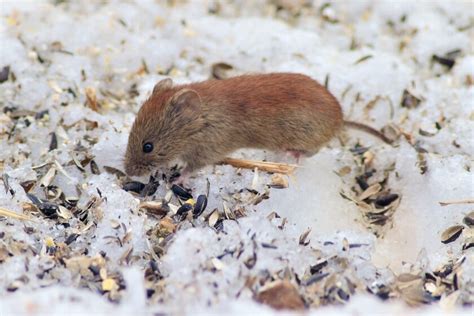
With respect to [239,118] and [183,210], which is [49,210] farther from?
[239,118]

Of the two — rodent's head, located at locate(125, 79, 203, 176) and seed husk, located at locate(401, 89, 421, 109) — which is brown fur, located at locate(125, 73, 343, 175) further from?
seed husk, located at locate(401, 89, 421, 109)

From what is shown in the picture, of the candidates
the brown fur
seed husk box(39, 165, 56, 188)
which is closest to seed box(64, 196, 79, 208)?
seed husk box(39, 165, 56, 188)

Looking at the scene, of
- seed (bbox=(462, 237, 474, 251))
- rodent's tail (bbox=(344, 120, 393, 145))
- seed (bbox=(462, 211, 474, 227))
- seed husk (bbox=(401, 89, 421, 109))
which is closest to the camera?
seed (bbox=(462, 237, 474, 251))

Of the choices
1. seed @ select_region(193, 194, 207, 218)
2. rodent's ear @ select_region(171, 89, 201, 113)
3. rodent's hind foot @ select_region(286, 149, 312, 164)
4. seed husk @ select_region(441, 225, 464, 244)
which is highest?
rodent's ear @ select_region(171, 89, 201, 113)

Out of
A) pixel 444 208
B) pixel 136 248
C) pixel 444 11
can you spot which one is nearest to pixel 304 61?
pixel 444 11

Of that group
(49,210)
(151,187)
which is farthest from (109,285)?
(151,187)

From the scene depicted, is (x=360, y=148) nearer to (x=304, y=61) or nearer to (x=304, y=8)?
(x=304, y=61)

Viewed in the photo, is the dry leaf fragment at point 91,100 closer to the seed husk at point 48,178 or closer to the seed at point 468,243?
the seed husk at point 48,178

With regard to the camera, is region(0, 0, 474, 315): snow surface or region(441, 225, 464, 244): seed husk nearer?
region(0, 0, 474, 315): snow surface
